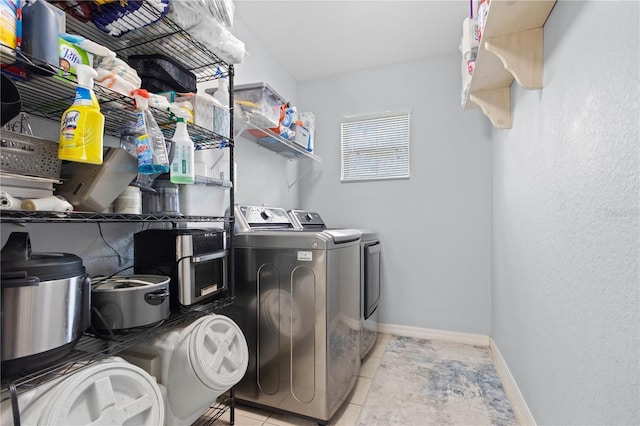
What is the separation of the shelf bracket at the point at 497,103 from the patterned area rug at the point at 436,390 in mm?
1697

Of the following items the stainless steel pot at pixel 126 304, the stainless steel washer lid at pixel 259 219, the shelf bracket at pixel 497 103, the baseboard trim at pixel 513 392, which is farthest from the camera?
the shelf bracket at pixel 497 103

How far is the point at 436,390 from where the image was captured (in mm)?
1903

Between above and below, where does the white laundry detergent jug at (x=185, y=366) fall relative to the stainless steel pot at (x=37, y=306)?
below

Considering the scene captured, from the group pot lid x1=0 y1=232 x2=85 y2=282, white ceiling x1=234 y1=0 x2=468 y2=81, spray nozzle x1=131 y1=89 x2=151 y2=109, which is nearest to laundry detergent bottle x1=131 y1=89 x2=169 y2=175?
spray nozzle x1=131 y1=89 x2=151 y2=109

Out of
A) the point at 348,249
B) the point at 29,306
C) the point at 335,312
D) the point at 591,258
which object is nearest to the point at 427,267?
the point at 348,249

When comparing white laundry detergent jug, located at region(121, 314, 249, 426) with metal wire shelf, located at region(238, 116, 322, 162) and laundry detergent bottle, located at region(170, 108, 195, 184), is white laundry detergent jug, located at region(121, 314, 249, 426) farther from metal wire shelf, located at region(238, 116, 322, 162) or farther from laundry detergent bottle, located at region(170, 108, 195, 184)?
metal wire shelf, located at region(238, 116, 322, 162)

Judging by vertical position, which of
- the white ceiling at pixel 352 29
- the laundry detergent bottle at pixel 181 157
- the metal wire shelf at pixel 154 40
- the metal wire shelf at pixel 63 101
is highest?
the white ceiling at pixel 352 29

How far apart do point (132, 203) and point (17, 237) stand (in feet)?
1.07

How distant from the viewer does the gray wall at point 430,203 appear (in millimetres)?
2656

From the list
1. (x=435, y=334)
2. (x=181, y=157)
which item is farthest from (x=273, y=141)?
(x=435, y=334)

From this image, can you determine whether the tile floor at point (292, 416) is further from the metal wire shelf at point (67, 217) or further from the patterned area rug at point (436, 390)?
the metal wire shelf at point (67, 217)

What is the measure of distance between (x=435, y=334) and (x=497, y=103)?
1.99m

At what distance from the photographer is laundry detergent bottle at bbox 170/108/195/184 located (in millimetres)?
1216

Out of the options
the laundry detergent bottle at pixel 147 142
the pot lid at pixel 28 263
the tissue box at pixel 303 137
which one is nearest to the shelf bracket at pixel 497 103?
the tissue box at pixel 303 137
